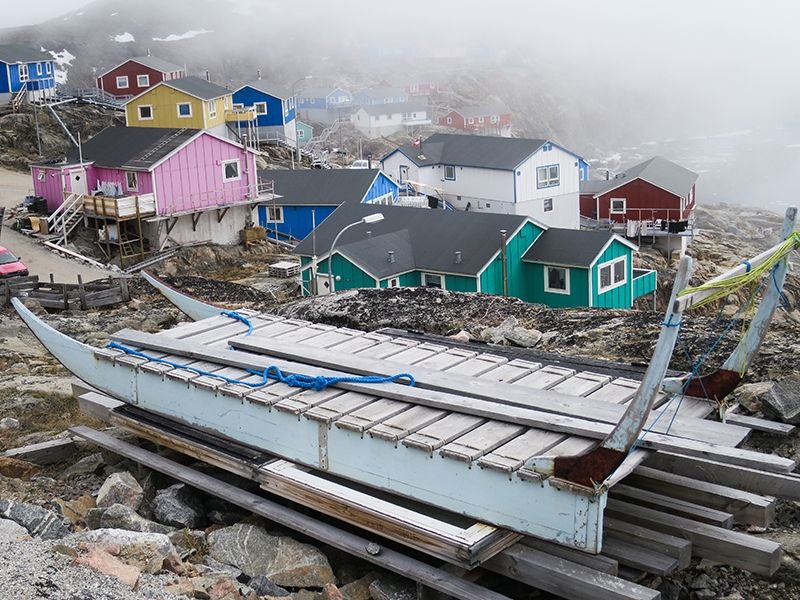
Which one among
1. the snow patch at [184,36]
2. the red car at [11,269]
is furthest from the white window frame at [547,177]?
the snow patch at [184,36]

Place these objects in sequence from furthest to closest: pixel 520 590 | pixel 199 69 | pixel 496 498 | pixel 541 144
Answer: pixel 199 69 < pixel 541 144 < pixel 520 590 < pixel 496 498

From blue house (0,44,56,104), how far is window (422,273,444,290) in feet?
Result: 152

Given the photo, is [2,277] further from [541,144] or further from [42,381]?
[541,144]

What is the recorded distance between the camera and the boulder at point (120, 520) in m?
8.31

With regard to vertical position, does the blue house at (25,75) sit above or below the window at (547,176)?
above

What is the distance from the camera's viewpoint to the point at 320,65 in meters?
174

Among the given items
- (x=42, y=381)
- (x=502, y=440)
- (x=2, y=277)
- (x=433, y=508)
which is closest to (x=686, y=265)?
(x=502, y=440)

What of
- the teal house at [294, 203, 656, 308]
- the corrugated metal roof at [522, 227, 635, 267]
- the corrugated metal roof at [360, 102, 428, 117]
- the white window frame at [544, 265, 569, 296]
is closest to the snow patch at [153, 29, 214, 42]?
the corrugated metal roof at [360, 102, 428, 117]

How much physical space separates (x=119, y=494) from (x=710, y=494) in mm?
6459

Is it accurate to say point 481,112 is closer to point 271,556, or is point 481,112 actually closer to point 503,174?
point 503,174

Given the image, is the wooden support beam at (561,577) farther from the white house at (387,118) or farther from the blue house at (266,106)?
the white house at (387,118)

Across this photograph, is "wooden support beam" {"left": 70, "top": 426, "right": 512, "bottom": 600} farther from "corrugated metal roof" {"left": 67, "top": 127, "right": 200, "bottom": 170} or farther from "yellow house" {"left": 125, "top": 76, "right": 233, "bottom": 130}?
"yellow house" {"left": 125, "top": 76, "right": 233, "bottom": 130}

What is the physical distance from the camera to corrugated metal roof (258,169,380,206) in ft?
163

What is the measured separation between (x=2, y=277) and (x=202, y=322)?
703 inches
